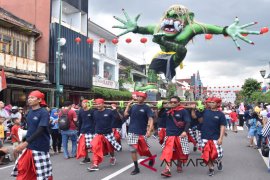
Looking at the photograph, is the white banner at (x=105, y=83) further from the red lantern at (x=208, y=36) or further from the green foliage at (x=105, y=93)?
the red lantern at (x=208, y=36)

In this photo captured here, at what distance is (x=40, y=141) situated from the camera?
5.29 m

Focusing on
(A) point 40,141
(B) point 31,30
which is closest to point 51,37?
(B) point 31,30

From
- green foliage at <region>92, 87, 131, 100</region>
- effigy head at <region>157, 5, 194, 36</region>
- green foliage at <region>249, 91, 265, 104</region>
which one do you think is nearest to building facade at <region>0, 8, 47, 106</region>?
green foliage at <region>92, 87, 131, 100</region>

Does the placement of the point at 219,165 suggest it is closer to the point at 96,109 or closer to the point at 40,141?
the point at 96,109

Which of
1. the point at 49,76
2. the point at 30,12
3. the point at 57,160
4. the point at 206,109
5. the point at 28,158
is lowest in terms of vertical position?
the point at 57,160

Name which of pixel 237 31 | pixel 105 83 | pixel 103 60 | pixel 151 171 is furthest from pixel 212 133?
pixel 103 60

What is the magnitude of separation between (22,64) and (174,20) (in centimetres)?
1264

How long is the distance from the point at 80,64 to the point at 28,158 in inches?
881

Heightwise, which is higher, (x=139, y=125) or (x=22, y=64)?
(x=22, y=64)

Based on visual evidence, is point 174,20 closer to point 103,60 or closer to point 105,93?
point 105,93

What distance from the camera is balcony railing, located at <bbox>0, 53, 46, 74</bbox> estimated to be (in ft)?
60.7

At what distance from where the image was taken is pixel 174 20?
9977mm

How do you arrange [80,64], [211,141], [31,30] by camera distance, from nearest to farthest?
1. [211,141]
2. [31,30]
3. [80,64]

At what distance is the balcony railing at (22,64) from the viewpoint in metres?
18.5
